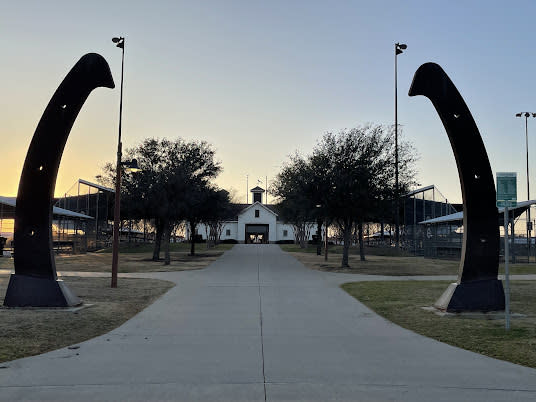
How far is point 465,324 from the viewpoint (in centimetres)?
952

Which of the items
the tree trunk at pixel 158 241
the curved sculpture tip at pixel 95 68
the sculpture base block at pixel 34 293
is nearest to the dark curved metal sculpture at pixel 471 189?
the curved sculpture tip at pixel 95 68

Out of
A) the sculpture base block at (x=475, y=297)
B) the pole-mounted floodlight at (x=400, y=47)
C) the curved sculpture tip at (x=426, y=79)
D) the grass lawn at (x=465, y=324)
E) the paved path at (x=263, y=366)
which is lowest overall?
the grass lawn at (x=465, y=324)

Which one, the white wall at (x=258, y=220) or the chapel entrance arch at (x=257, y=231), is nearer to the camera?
the white wall at (x=258, y=220)

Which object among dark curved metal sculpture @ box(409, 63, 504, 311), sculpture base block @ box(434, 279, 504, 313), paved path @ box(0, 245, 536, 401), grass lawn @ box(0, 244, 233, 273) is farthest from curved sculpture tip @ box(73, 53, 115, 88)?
grass lawn @ box(0, 244, 233, 273)

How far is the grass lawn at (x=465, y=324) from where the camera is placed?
740cm

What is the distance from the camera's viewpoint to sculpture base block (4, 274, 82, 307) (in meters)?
10.8

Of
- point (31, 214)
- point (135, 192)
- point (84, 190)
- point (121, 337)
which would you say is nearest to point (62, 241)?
point (84, 190)

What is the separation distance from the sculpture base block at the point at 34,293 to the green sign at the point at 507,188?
29.1ft

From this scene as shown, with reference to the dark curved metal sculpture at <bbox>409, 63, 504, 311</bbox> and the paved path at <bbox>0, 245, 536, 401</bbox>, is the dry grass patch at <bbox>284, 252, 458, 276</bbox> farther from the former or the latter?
the paved path at <bbox>0, 245, 536, 401</bbox>

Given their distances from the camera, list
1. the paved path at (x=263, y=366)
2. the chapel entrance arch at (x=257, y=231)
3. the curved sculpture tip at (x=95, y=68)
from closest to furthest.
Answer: the paved path at (x=263, y=366) < the curved sculpture tip at (x=95, y=68) < the chapel entrance arch at (x=257, y=231)

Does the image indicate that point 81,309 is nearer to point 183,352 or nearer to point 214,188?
point 183,352

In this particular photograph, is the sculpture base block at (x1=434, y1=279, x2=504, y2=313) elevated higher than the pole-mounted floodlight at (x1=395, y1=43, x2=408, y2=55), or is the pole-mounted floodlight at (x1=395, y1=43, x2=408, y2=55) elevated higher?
the pole-mounted floodlight at (x1=395, y1=43, x2=408, y2=55)

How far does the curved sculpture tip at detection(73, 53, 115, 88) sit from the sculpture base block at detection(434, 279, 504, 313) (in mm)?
8897

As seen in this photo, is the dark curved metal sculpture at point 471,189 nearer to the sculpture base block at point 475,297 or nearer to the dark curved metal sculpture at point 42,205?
the sculpture base block at point 475,297
